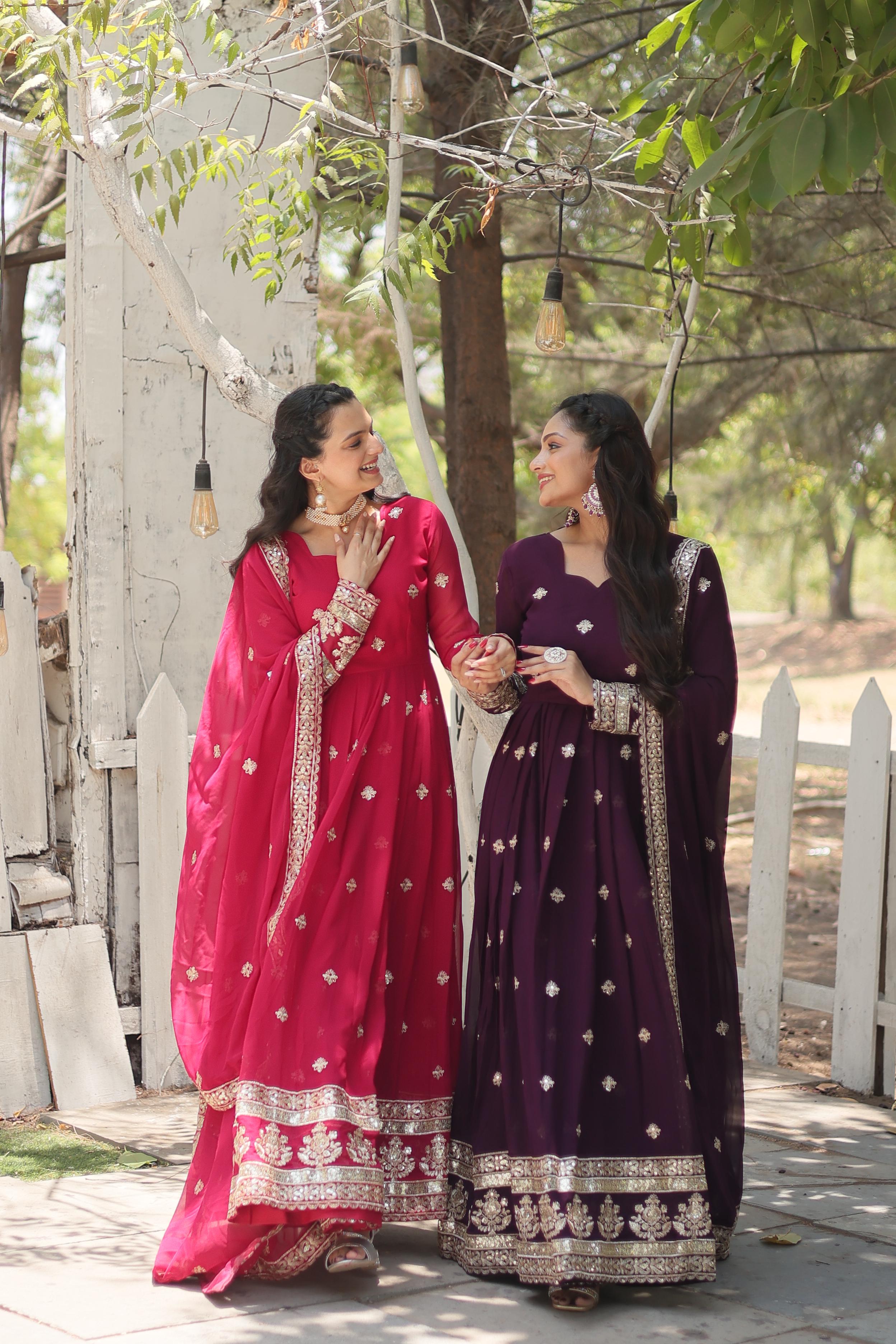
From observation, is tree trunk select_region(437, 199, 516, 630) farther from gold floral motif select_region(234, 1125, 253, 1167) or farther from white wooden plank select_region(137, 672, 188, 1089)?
gold floral motif select_region(234, 1125, 253, 1167)

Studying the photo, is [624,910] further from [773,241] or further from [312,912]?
[773,241]

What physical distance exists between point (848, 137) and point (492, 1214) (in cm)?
224

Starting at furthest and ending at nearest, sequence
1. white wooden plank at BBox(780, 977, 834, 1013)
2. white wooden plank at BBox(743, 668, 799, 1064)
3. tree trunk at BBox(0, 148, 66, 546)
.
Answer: tree trunk at BBox(0, 148, 66, 546) < white wooden plank at BBox(743, 668, 799, 1064) < white wooden plank at BBox(780, 977, 834, 1013)

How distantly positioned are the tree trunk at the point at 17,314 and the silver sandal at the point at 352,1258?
4814mm

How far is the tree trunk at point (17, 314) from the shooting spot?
734 cm

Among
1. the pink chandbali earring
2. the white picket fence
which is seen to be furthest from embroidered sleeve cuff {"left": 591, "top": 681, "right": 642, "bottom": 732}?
the white picket fence

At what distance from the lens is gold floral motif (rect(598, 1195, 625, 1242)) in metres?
3.05

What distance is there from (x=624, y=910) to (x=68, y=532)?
257cm

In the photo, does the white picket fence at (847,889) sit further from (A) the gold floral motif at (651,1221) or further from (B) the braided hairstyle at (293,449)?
(A) the gold floral motif at (651,1221)

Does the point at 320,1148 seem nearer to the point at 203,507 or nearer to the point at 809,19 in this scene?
the point at 203,507

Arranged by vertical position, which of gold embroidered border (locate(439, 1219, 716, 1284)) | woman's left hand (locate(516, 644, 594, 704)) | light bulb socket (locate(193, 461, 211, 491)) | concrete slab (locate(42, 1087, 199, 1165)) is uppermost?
light bulb socket (locate(193, 461, 211, 491))

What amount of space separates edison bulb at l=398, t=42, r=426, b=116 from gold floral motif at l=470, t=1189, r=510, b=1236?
263 centimetres

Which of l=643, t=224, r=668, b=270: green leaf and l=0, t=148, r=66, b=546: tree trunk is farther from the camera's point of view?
l=0, t=148, r=66, b=546: tree trunk

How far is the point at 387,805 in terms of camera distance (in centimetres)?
335
